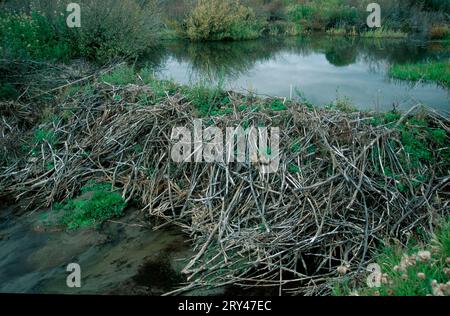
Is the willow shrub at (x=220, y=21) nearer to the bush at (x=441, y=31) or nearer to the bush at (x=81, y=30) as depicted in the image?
the bush at (x=81, y=30)

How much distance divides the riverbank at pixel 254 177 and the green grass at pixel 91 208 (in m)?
0.07

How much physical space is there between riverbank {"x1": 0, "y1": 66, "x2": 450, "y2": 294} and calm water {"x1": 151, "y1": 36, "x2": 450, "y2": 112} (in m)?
0.78

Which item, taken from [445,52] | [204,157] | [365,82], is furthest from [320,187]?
[445,52]

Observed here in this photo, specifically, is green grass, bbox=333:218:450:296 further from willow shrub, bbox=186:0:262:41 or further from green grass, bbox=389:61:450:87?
willow shrub, bbox=186:0:262:41

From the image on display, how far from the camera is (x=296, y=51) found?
12.8 metres

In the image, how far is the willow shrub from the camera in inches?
609

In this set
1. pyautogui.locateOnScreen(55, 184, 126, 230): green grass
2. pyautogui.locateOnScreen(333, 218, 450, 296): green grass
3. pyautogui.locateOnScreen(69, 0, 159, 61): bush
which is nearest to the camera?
pyautogui.locateOnScreen(333, 218, 450, 296): green grass

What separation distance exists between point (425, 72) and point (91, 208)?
7337mm

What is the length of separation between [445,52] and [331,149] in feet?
29.6

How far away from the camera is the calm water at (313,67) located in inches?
263

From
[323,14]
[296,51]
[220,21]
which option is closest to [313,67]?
[296,51]

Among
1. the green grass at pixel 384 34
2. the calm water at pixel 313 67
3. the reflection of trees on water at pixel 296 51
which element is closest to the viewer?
the calm water at pixel 313 67

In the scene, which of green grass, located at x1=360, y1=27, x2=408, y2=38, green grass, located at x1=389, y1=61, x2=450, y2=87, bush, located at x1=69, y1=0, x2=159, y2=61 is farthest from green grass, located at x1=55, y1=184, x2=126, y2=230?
green grass, located at x1=360, y1=27, x2=408, y2=38

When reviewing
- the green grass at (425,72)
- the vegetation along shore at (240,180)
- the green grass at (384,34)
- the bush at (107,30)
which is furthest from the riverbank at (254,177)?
the green grass at (384,34)
